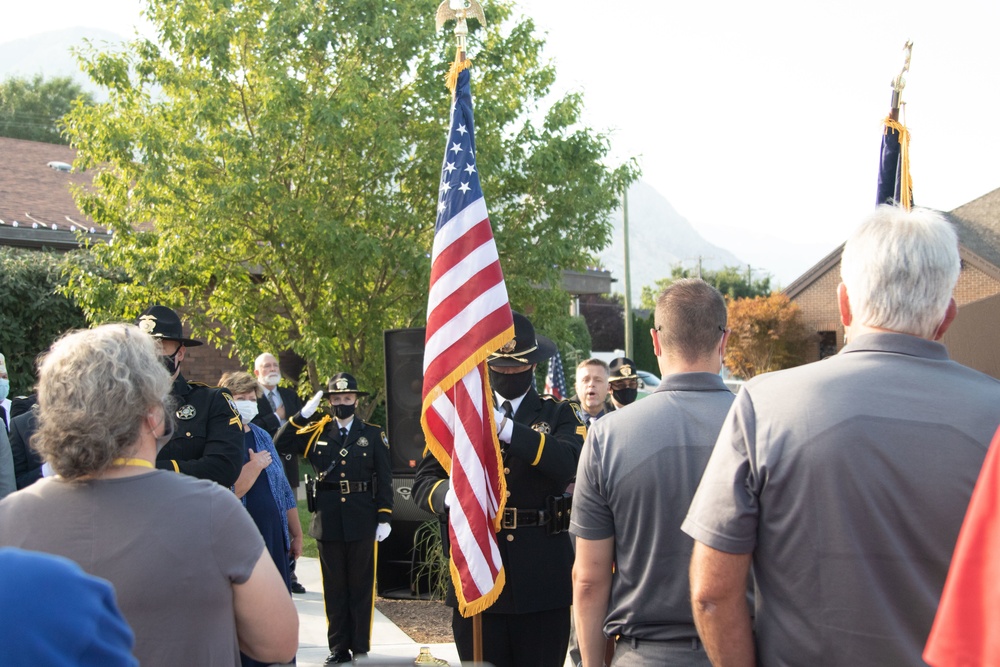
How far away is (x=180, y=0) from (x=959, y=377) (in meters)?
10.6

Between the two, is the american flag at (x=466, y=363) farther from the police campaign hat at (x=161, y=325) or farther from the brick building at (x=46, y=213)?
the brick building at (x=46, y=213)

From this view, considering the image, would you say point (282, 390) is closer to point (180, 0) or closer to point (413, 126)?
point (413, 126)

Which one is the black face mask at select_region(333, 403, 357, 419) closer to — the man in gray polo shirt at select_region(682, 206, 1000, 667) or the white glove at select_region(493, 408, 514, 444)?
the white glove at select_region(493, 408, 514, 444)

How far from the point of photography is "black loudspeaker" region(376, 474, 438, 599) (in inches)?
357

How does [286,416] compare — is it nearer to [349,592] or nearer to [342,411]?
[342,411]

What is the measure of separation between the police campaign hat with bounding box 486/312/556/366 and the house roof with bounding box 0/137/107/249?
35.1 ft

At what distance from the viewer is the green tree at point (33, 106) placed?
36.1m

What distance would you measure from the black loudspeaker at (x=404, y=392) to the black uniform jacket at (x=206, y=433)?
361 cm

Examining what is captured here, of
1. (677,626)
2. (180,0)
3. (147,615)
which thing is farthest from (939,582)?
(180,0)

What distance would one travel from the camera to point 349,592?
7.05 m

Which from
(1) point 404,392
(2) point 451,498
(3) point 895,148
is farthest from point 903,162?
(1) point 404,392

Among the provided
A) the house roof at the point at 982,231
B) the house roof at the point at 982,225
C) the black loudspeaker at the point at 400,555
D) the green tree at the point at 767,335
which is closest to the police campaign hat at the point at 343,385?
the black loudspeaker at the point at 400,555

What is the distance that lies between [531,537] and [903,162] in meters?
2.59

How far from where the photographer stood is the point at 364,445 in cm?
738
